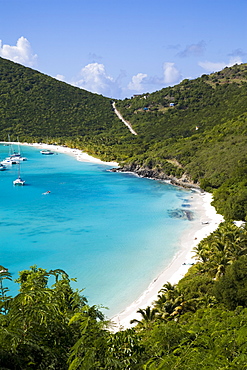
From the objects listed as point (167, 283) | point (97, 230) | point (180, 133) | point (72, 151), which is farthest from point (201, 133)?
point (167, 283)

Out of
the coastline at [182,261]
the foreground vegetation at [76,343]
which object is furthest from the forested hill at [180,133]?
the foreground vegetation at [76,343]

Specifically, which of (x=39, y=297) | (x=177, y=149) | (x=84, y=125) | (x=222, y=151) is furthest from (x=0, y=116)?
(x=39, y=297)

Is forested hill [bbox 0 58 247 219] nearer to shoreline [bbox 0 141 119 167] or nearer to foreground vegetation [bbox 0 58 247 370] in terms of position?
foreground vegetation [bbox 0 58 247 370]

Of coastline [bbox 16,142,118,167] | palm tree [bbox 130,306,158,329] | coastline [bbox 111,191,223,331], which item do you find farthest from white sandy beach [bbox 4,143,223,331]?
coastline [bbox 16,142,118,167]

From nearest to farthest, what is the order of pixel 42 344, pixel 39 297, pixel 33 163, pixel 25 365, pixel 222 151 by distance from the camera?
pixel 25 365 → pixel 42 344 → pixel 39 297 → pixel 222 151 → pixel 33 163

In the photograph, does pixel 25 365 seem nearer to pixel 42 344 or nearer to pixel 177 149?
pixel 42 344
